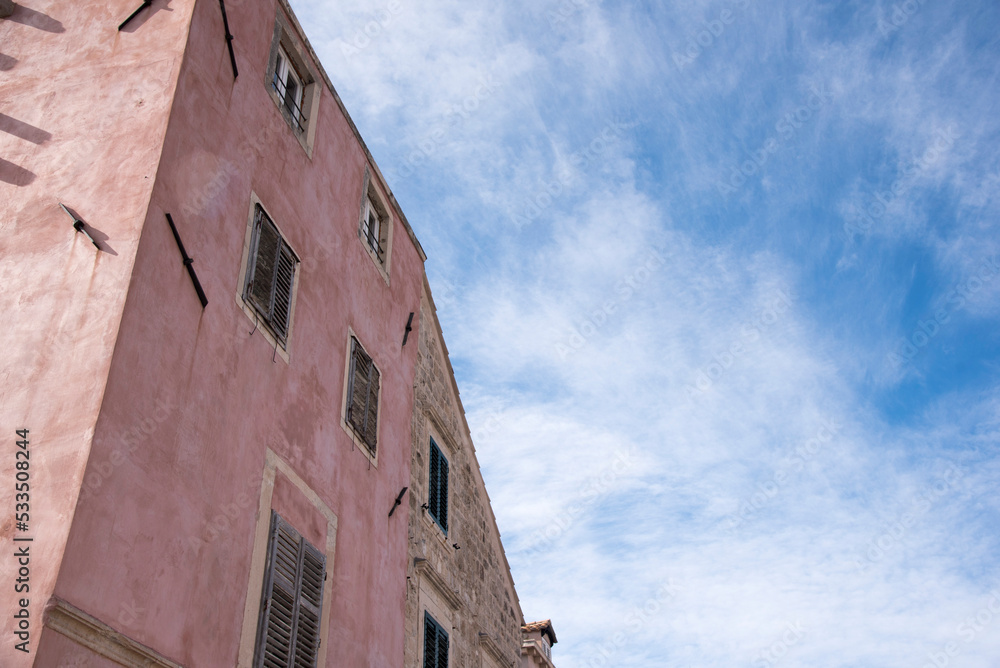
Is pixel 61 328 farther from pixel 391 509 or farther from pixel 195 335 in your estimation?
pixel 391 509

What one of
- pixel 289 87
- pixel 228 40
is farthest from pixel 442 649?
pixel 228 40

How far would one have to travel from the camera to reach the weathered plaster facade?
12.0 meters

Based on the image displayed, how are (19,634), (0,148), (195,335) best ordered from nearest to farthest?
1. (19,634)
2. (195,335)
3. (0,148)

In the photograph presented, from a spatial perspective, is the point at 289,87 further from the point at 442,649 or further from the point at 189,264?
the point at 442,649

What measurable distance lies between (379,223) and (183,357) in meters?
6.33

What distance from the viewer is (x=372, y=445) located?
10938 mm

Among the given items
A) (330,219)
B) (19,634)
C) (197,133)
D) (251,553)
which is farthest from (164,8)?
(19,634)

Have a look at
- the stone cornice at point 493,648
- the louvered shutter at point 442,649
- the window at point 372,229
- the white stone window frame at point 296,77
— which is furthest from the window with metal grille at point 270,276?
the stone cornice at point 493,648

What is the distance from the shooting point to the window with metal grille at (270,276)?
8719 mm

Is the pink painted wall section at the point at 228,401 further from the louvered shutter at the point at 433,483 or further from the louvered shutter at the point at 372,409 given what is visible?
the louvered shutter at the point at 433,483

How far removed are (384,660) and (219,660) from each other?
3502 millimetres

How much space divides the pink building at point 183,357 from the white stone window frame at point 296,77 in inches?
1.5

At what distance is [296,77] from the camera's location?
36.2 ft

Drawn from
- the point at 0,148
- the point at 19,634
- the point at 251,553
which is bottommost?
the point at 19,634
